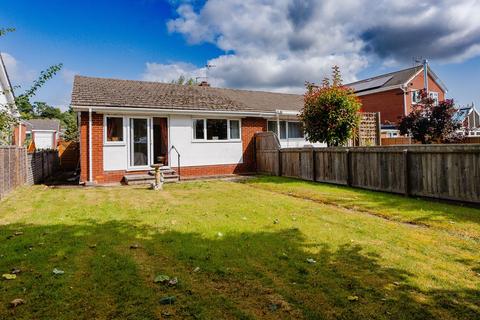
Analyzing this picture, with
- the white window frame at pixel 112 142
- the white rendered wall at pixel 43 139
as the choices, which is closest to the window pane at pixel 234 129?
the white window frame at pixel 112 142

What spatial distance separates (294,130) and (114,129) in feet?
35.1

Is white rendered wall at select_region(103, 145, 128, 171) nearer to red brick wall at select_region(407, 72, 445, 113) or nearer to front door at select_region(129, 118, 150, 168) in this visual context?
front door at select_region(129, 118, 150, 168)

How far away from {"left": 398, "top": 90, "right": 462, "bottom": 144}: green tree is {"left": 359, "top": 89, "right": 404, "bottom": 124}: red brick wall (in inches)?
463

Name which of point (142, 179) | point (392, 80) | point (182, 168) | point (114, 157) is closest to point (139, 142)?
point (114, 157)

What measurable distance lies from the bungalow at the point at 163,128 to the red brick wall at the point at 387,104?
17664mm

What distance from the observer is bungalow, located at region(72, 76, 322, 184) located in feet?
42.5

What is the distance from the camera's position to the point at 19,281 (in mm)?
3586

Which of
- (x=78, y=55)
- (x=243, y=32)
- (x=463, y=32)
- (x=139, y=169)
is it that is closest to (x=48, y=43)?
(x=78, y=55)

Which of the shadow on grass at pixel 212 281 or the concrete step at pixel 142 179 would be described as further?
the concrete step at pixel 142 179

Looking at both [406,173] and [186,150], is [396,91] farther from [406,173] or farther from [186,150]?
[406,173]

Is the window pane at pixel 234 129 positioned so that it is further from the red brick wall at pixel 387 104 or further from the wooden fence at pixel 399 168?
the red brick wall at pixel 387 104

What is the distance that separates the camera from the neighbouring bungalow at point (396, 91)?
102 ft

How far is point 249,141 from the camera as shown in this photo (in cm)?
1692

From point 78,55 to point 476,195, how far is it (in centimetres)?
2075
